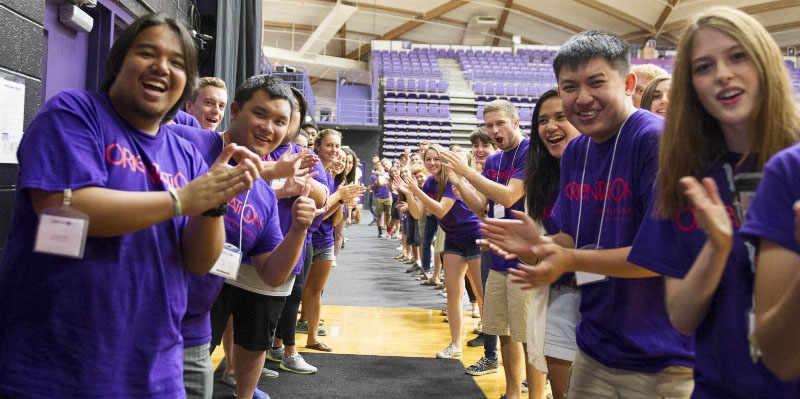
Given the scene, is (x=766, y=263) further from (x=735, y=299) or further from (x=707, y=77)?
(x=707, y=77)

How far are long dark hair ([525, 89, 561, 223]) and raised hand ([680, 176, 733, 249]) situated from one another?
Result: 160 cm

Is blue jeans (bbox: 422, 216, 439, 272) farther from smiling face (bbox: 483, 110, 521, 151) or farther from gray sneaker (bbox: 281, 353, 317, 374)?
smiling face (bbox: 483, 110, 521, 151)

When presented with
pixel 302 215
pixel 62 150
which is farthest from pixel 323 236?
pixel 62 150

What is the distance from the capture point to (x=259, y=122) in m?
2.21

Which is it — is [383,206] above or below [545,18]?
below

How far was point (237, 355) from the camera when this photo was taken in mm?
2783

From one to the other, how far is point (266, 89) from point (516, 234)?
1.19m

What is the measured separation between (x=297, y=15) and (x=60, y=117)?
22.1m

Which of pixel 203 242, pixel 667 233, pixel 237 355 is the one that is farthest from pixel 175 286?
pixel 237 355

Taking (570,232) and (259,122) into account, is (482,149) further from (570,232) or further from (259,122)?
(570,232)

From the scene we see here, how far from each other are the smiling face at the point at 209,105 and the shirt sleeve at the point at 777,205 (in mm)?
3082

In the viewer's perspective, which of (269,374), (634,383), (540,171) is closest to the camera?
(634,383)

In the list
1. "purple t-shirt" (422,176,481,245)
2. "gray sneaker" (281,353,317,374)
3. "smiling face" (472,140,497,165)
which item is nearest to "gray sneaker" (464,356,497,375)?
"purple t-shirt" (422,176,481,245)

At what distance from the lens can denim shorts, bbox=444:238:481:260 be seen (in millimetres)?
4289
